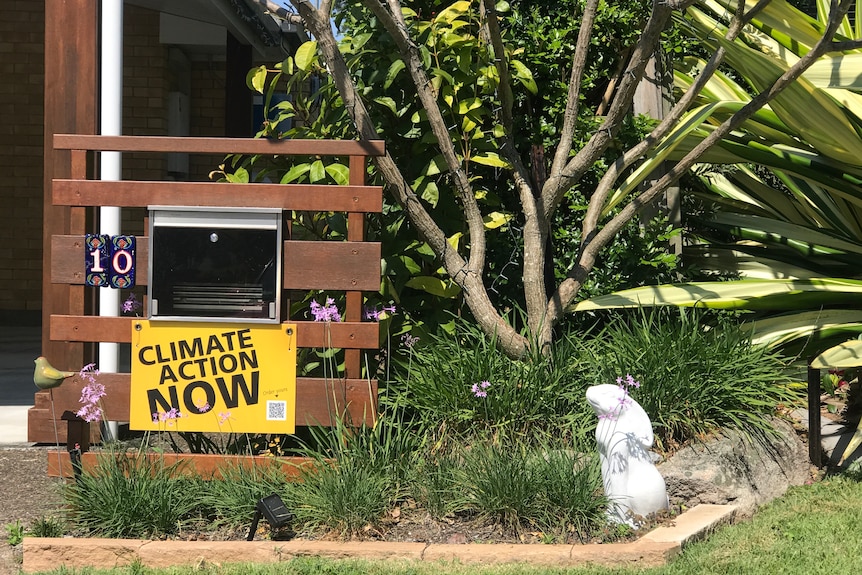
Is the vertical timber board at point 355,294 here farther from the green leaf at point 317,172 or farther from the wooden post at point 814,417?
the wooden post at point 814,417

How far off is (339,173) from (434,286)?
0.74 metres

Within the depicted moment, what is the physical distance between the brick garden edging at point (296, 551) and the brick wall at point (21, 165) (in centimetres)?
787

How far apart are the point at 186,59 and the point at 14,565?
8.44 meters

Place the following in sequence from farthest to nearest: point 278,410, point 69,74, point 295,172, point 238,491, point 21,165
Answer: point 21,165 → point 69,74 → point 295,172 → point 278,410 → point 238,491

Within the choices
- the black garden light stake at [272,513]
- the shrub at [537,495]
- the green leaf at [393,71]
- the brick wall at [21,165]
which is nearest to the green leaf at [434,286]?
the green leaf at [393,71]

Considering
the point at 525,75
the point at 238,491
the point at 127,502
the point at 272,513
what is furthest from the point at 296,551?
the point at 525,75

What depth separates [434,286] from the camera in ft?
15.7

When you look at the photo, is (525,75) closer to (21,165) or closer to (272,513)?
(272,513)

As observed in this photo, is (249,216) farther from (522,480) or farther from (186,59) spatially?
(186,59)

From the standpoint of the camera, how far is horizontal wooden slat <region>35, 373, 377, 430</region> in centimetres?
425

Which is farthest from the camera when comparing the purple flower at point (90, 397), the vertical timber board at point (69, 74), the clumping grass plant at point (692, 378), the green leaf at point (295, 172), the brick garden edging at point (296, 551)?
the vertical timber board at point (69, 74)

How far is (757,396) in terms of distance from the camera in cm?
459

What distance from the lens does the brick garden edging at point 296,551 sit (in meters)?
3.50

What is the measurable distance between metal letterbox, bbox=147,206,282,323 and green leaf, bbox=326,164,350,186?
497mm
